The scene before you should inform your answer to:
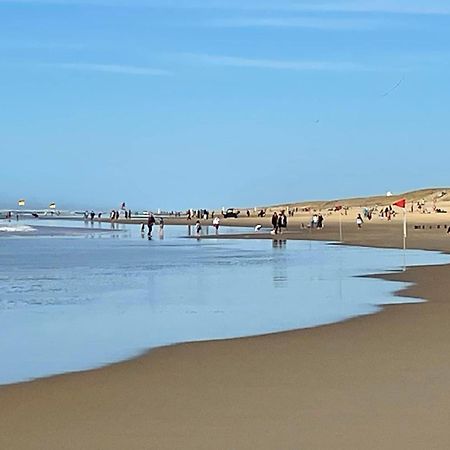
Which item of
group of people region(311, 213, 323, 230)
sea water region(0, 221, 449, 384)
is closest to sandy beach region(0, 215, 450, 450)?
sea water region(0, 221, 449, 384)

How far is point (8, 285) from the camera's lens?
19531mm

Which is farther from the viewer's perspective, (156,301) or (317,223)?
(317,223)

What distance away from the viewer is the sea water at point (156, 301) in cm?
1080

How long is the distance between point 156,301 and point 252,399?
8703 mm

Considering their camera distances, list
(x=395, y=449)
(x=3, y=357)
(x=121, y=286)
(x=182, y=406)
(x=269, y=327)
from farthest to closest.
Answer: (x=121, y=286), (x=269, y=327), (x=3, y=357), (x=182, y=406), (x=395, y=449)

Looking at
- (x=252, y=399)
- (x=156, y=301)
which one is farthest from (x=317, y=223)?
(x=252, y=399)

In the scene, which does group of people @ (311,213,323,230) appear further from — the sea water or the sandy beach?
the sandy beach

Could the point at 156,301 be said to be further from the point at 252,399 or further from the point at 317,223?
the point at 317,223

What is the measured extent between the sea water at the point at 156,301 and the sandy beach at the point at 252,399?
0.90 metres

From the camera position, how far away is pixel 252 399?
7535 millimetres

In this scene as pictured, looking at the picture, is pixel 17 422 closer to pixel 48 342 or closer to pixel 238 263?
pixel 48 342

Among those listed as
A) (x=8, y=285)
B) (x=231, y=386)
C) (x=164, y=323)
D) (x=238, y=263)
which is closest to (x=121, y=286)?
(x=8, y=285)

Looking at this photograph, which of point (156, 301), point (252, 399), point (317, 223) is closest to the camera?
point (252, 399)

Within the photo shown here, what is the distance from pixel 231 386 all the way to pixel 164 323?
5006 millimetres
